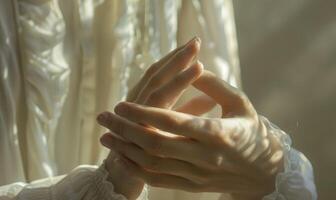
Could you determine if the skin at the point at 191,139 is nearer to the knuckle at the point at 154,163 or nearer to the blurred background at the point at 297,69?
the knuckle at the point at 154,163

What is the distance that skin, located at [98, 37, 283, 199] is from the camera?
0.73 m

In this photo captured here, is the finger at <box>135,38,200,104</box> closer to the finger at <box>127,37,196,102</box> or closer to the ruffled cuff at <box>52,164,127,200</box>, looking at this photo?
the finger at <box>127,37,196,102</box>

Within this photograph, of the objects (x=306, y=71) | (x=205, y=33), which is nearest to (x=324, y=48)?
(x=306, y=71)

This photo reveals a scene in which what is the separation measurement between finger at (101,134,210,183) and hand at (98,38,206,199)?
1.4 inches

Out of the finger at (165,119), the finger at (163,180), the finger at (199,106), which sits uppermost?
the finger at (165,119)

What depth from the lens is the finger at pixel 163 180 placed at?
77cm

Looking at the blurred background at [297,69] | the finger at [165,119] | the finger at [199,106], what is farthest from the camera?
the blurred background at [297,69]

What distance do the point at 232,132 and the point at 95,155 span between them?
325 millimetres

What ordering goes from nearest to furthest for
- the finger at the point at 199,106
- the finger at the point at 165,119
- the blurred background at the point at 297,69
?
the finger at the point at 165,119
the finger at the point at 199,106
the blurred background at the point at 297,69

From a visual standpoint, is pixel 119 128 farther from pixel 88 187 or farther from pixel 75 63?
pixel 75 63

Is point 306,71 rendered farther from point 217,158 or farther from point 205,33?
point 217,158

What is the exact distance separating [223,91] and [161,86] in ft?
0.28

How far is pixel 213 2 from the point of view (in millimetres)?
935

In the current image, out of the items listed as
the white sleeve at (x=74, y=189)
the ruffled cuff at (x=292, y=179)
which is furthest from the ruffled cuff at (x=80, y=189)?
the ruffled cuff at (x=292, y=179)
